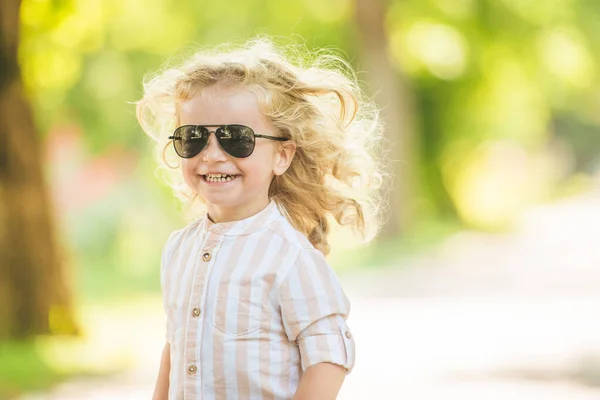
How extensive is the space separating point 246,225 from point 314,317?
0.91ft

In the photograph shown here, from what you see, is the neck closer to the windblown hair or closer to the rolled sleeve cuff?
the windblown hair

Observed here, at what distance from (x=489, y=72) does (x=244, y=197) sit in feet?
42.9

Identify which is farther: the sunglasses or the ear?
the ear

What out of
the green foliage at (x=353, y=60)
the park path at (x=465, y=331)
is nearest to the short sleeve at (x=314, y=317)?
the park path at (x=465, y=331)

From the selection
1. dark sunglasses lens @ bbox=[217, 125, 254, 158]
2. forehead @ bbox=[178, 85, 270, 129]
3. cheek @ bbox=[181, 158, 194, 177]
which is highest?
forehead @ bbox=[178, 85, 270, 129]

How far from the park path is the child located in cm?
331

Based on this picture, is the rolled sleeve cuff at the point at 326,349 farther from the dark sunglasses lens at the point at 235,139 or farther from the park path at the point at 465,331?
the park path at the point at 465,331

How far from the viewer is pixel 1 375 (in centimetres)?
595

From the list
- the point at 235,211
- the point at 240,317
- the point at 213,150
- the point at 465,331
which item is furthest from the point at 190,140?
the point at 465,331

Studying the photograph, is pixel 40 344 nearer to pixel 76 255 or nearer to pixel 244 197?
pixel 244 197

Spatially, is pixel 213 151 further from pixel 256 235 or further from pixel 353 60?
pixel 353 60

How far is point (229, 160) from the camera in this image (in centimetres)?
214

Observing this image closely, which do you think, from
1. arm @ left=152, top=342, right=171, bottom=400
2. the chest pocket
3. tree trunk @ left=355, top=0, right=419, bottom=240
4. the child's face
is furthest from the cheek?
tree trunk @ left=355, top=0, right=419, bottom=240

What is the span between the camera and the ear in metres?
2.25
